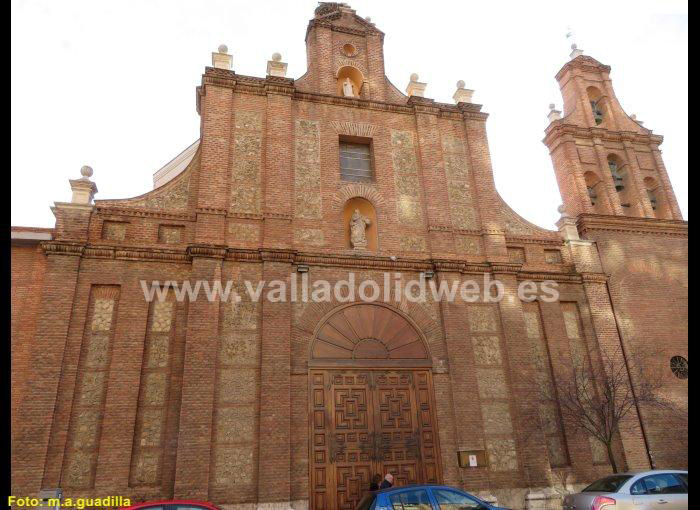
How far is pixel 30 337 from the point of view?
11797 mm


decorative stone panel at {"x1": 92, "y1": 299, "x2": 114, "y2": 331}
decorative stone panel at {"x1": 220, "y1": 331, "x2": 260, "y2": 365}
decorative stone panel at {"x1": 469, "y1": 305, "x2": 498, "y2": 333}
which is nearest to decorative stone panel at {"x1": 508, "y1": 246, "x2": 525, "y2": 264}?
decorative stone panel at {"x1": 469, "y1": 305, "x2": 498, "y2": 333}

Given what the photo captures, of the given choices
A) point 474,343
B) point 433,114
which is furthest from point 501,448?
point 433,114

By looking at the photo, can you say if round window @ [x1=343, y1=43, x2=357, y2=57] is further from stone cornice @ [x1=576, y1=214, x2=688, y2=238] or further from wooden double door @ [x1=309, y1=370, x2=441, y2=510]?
wooden double door @ [x1=309, y1=370, x2=441, y2=510]

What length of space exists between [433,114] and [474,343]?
8286 millimetres

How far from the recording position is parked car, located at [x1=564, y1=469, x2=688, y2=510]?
969cm

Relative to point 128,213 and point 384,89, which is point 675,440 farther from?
point 128,213

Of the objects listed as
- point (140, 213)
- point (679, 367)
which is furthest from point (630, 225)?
point (140, 213)

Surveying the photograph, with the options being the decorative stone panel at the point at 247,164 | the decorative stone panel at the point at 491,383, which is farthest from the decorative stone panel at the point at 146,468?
the decorative stone panel at the point at 491,383

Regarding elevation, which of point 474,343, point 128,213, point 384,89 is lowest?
point 474,343

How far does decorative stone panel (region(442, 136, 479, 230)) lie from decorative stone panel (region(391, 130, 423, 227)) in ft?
3.68

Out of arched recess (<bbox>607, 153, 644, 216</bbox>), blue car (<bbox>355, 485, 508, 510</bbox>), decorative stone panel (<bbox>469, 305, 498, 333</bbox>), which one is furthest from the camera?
arched recess (<bbox>607, 153, 644, 216</bbox>)

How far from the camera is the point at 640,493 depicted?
9.91 metres
